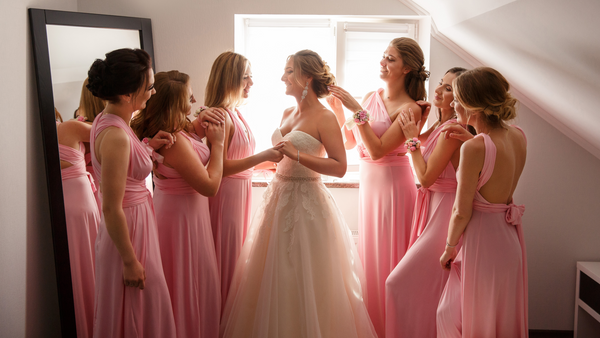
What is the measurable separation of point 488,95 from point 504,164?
0.31m

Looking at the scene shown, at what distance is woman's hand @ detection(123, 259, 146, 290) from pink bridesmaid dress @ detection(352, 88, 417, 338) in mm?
1482

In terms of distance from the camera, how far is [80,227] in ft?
8.07

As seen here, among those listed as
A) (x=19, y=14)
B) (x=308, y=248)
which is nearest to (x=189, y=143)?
(x=308, y=248)

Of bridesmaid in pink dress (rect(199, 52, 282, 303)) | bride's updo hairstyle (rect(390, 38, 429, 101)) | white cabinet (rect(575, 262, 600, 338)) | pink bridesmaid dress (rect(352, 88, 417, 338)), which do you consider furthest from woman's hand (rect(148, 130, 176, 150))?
white cabinet (rect(575, 262, 600, 338))

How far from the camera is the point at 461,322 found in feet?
6.58

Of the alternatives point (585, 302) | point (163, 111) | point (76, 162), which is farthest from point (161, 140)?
point (585, 302)

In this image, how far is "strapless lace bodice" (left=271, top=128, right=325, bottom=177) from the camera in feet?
7.74

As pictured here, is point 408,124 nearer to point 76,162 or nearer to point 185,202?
point 185,202

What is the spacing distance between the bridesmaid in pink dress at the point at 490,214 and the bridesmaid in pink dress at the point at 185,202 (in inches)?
49.0

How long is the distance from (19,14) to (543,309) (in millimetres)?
4149

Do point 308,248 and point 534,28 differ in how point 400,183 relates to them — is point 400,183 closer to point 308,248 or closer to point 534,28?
point 308,248

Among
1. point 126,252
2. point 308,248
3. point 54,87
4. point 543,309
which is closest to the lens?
point 126,252

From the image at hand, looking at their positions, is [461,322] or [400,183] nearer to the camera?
[461,322]

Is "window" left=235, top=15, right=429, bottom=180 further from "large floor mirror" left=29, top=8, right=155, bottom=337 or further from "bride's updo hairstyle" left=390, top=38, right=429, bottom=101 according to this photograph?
"large floor mirror" left=29, top=8, right=155, bottom=337
